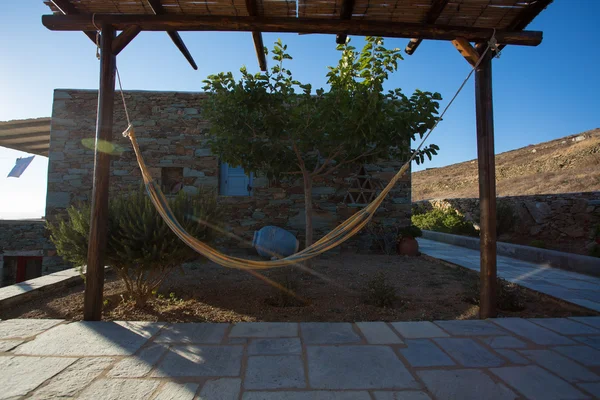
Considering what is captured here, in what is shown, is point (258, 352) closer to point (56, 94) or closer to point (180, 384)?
point (180, 384)

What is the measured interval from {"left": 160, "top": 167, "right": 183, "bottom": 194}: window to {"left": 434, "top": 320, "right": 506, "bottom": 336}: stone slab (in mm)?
4782

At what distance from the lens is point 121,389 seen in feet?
4.26

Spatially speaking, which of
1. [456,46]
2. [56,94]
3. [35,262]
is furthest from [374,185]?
[35,262]

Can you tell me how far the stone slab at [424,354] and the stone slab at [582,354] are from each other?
0.63m

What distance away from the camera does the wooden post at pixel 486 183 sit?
2.21 metres

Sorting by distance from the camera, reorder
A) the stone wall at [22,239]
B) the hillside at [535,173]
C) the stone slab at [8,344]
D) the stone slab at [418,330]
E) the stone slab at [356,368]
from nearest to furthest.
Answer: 1. the stone slab at [356,368]
2. the stone slab at [8,344]
3. the stone slab at [418,330]
4. the stone wall at [22,239]
5. the hillside at [535,173]

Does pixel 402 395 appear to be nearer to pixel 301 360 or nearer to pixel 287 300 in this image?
pixel 301 360

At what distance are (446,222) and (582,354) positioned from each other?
22.3 feet

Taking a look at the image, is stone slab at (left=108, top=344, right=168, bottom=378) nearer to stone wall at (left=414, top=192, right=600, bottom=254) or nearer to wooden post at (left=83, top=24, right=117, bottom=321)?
wooden post at (left=83, top=24, right=117, bottom=321)

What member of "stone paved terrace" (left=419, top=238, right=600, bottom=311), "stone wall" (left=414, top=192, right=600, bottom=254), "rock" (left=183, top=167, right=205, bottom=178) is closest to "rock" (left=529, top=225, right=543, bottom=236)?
"stone wall" (left=414, top=192, right=600, bottom=254)

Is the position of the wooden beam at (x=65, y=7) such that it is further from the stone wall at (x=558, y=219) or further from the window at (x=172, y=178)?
the stone wall at (x=558, y=219)

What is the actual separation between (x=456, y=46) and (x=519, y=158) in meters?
19.5

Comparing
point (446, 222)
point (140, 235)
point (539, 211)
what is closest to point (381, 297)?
point (140, 235)

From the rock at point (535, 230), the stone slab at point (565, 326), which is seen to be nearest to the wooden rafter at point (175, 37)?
the stone slab at point (565, 326)
